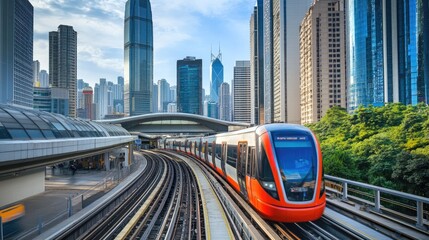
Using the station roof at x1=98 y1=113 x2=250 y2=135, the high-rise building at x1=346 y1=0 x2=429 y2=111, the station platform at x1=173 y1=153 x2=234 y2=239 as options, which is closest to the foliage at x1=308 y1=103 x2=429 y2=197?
the station platform at x1=173 y1=153 x2=234 y2=239

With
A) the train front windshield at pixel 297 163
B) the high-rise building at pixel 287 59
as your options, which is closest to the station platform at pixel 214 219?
the train front windshield at pixel 297 163

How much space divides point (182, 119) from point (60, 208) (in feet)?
252

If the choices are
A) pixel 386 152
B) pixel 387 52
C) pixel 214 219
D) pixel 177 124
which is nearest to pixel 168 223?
pixel 214 219

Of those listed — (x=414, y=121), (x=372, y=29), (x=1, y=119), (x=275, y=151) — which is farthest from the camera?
(x=372, y=29)

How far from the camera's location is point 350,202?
43.1ft

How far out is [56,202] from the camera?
18922 mm

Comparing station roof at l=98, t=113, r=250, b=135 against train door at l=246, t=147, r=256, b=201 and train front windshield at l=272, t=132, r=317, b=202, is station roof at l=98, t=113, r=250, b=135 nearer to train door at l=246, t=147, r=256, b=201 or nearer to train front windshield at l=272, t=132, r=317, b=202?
train door at l=246, t=147, r=256, b=201

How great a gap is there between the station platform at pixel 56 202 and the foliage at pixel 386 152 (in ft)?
46.9

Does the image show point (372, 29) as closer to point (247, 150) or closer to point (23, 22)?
point (247, 150)

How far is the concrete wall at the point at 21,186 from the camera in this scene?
680 inches

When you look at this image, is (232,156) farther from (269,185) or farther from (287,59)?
(287,59)

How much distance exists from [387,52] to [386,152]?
88157 millimetres

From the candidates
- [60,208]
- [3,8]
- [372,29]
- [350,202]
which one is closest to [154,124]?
[372,29]

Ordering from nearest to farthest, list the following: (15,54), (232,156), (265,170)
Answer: (265,170) < (232,156) < (15,54)
